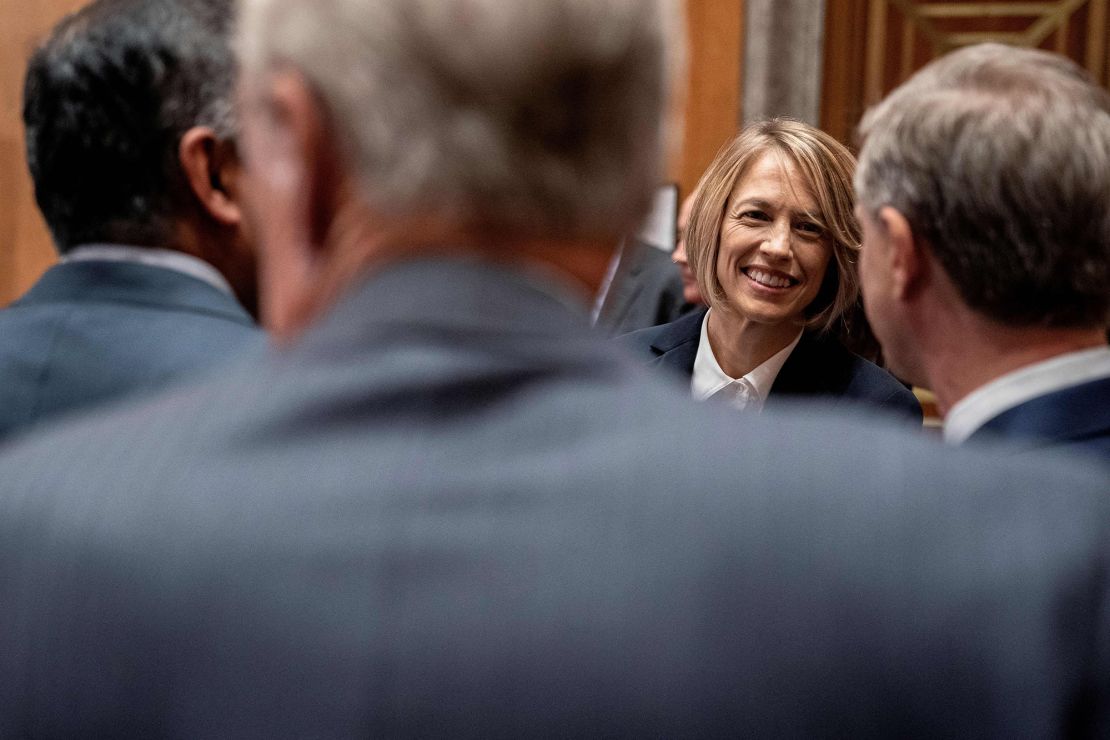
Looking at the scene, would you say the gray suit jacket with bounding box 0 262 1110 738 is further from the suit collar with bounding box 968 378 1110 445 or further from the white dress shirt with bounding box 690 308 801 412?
the white dress shirt with bounding box 690 308 801 412

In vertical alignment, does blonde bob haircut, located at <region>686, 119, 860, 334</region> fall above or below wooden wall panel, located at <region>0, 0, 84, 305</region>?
above

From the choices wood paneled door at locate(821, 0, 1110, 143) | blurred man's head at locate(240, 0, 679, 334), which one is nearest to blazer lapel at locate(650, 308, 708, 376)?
blurred man's head at locate(240, 0, 679, 334)

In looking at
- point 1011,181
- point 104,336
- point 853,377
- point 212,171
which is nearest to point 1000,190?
point 1011,181

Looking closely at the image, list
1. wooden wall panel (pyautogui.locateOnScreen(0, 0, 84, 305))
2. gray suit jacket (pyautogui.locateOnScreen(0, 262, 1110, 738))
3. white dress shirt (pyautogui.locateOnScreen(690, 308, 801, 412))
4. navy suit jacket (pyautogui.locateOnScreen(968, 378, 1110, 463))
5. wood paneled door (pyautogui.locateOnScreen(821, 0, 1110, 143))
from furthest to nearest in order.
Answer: wooden wall panel (pyautogui.locateOnScreen(0, 0, 84, 305)), wood paneled door (pyautogui.locateOnScreen(821, 0, 1110, 143)), white dress shirt (pyautogui.locateOnScreen(690, 308, 801, 412)), navy suit jacket (pyautogui.locateOnScreen(968, 378, 1110, 463)), gray suit jacket (pyautogui.locateOnScreen(0, 262, 1110, 738))

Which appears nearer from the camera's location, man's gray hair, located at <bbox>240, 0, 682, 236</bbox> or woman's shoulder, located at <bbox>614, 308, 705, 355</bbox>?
man's gray hair, located at <bbox>240, 0, 682, 236</bbox>

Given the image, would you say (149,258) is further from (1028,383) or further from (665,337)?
(665,337)

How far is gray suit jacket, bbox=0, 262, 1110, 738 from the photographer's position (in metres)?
0.68

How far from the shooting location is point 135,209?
1.60m

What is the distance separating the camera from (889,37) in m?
5.71

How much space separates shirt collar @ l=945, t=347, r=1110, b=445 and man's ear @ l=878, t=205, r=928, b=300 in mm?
136

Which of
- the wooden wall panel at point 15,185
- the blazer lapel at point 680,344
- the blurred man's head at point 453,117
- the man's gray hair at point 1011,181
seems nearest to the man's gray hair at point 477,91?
the blurred man's head at point 453,117

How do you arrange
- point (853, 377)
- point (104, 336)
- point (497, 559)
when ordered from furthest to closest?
point (853, 377) → point (104, 336) → point (497, 559)

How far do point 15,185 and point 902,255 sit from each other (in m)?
5.30

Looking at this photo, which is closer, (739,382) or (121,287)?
(121,287)
